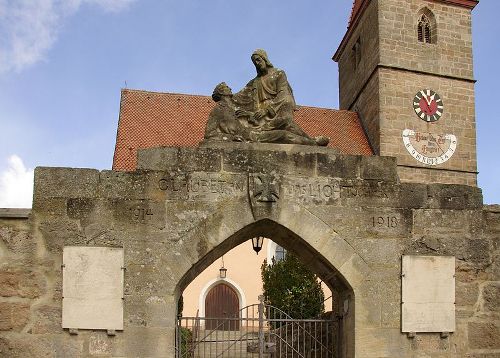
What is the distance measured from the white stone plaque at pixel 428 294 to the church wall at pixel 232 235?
8 centimetres

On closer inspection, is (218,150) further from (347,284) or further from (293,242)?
(347,284)

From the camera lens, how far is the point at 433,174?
23.2 metres

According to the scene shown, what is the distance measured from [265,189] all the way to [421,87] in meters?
19.0

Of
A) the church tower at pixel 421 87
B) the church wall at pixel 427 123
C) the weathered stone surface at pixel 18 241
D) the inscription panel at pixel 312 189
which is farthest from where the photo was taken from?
the church tower at pixel 421 87

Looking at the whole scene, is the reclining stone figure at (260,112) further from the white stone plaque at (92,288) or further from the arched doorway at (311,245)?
the white stone plaque at (92,288)

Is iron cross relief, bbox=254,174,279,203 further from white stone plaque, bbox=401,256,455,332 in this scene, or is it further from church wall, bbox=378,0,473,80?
church wall, bbox=378,0,473,80

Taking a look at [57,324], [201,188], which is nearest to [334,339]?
[201,188]

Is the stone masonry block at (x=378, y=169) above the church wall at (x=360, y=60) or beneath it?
beneath

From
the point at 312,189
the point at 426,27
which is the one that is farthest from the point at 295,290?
the point at 312,189

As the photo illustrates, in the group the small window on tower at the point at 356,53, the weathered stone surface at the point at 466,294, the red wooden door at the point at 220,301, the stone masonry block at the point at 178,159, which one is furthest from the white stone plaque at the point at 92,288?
the red wooden door at the point at 220,301

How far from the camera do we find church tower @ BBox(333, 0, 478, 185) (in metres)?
23.3

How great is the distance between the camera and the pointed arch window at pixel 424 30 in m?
24.9

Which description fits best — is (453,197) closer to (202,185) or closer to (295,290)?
(202,185)

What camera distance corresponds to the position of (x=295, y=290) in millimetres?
21000
